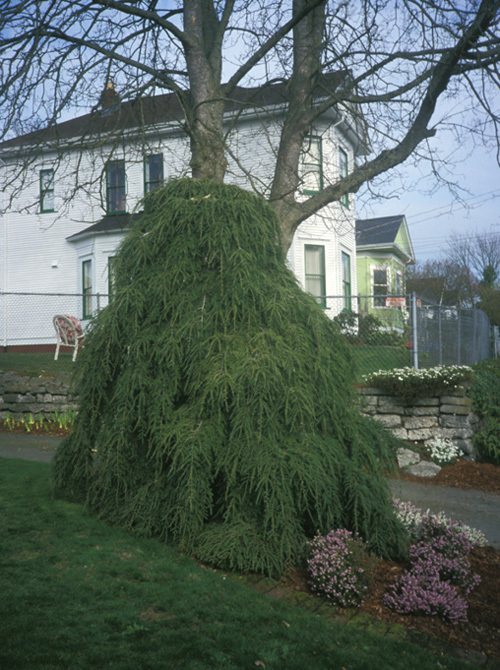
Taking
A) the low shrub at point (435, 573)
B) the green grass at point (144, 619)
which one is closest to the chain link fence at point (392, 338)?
the low shrub at point (435, 573)

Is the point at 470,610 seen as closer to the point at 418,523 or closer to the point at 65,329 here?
the point at 418,523

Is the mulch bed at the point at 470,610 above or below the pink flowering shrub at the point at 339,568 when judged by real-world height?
below

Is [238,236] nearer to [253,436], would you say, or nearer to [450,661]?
[253,436]

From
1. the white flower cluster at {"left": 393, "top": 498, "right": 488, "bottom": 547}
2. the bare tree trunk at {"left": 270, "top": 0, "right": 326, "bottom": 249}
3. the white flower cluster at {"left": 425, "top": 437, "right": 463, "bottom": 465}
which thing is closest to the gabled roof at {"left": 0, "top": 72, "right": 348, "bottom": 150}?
the bare tree trunk at {"left": 270, "top": 0, "right": 326, "bottom": 249}

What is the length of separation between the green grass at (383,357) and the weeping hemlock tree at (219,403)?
499 cm

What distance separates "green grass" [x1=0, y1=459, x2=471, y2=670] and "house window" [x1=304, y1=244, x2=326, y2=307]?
14044 mm

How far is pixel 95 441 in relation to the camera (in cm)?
524

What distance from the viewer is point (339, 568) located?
3982 mm

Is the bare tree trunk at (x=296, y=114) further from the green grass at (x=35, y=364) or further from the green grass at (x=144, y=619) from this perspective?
the green grass at (x=35, y=364)

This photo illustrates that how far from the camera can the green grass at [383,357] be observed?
10281 mm

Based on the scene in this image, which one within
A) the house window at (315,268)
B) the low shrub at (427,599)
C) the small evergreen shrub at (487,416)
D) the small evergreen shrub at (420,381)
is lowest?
the low shrub at (427,599)

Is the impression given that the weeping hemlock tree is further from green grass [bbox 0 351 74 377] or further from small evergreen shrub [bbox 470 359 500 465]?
green grass [bbox 0 351 74 377]

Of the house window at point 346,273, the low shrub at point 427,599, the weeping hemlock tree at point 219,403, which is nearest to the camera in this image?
the low shrub at point 427,599

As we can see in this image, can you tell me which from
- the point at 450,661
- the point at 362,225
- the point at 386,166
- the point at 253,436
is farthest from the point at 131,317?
the point at 362,225
